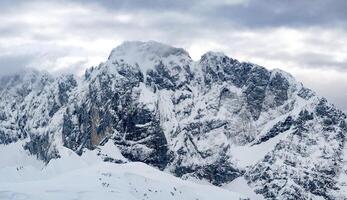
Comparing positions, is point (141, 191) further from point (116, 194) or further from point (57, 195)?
point (57, 195)

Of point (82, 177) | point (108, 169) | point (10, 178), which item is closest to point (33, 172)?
point (10, 178)

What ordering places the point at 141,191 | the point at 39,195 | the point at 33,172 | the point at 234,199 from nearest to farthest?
the point at 39,195 < the point at 141,191 < the point at 234,199 < the point at 33,172

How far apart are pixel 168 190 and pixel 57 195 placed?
21671 millimetres

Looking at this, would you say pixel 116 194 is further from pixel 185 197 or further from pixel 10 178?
pixel 10 178

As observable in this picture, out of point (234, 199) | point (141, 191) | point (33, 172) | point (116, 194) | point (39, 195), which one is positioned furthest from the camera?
point (33, 172)

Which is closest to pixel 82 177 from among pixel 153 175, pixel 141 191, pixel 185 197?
pixel 141 191

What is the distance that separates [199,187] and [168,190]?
13857 millimetres

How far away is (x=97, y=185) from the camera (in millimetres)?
92500

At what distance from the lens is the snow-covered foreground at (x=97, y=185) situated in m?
86.8

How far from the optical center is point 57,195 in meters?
85.8

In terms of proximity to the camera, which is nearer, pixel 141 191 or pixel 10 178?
pixel 141 191

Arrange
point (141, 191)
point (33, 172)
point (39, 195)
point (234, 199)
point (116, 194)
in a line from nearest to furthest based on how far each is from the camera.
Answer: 1. point (39, 195)
2. point (116, 194)
3. point (141, 191)
4. point (234, 199)
5. point (33, 172)

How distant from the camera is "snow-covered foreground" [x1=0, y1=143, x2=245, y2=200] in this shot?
8681 cm

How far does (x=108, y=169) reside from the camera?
11000 centimetres
